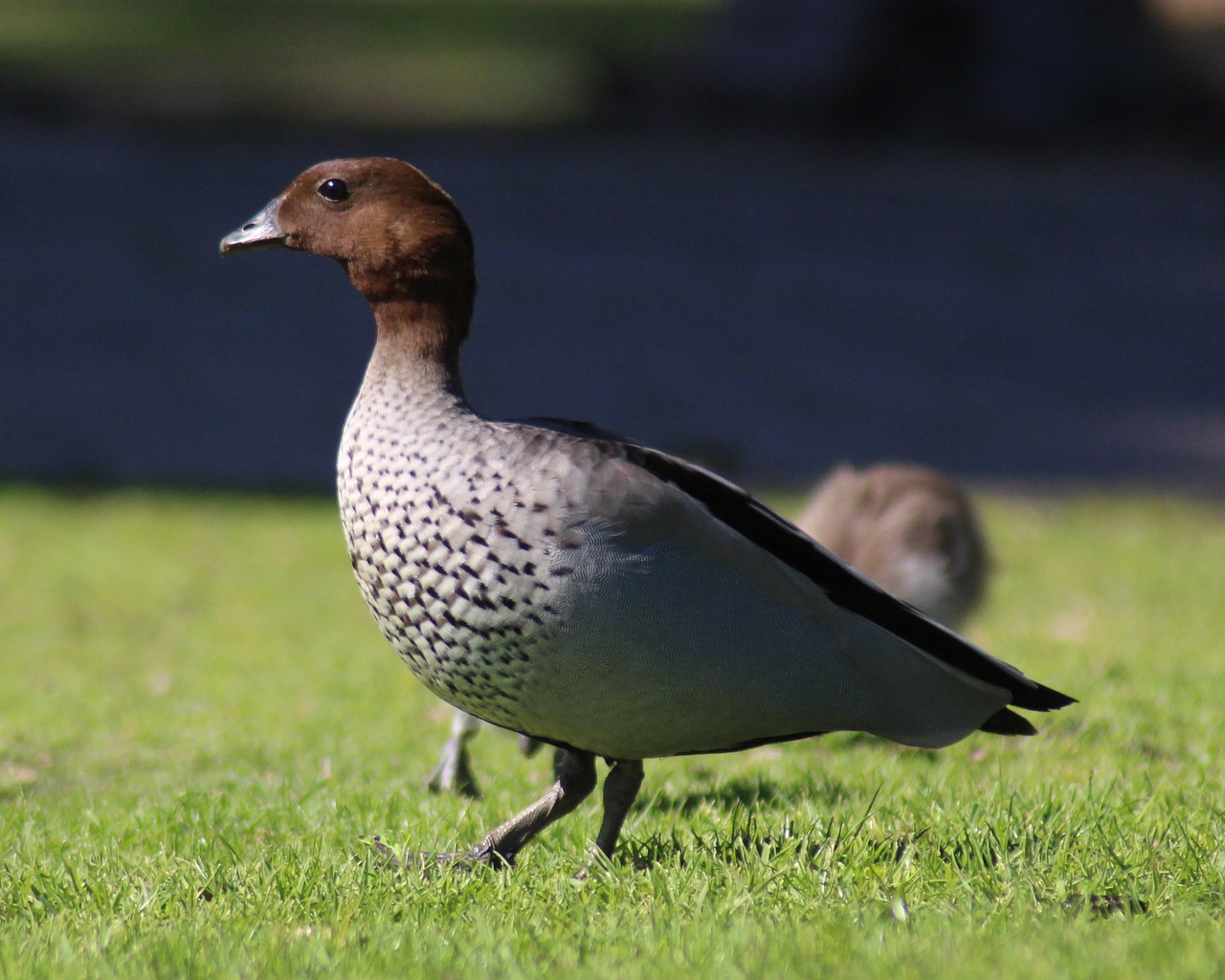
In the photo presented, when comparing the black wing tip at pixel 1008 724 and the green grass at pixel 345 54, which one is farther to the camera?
the green grass at pixel 345 54

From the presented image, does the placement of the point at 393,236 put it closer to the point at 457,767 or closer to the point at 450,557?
the point at 450,557

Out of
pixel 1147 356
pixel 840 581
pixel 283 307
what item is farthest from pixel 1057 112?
pixel 840 581

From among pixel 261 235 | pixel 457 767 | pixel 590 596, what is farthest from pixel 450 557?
pixel 457 767

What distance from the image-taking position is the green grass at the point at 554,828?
10.7ft

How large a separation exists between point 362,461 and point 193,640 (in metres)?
3.70

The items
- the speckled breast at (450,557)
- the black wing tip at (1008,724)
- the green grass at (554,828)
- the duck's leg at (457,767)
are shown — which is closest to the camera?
the green grass at (554,828)

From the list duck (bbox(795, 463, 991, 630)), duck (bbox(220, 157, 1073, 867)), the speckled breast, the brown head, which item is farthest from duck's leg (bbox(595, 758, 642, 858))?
duck (bbox(795, 463, 991, 630))

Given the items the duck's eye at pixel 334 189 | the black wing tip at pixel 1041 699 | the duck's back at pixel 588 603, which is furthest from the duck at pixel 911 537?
the duck's eye at pixel 334 189

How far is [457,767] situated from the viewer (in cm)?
493

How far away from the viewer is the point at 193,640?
7.26 meters

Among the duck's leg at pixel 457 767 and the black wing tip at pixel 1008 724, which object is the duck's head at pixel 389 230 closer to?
the duck's leg at pixel 457 767

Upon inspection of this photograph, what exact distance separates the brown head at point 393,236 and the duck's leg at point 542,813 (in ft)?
3.53

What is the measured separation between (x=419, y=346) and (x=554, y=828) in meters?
1.33

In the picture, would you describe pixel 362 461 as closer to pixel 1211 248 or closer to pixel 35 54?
pixel 1211 248
